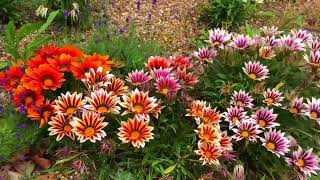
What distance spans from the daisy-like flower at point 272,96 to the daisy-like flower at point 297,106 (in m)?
0.08

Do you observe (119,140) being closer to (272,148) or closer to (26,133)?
(26,133)

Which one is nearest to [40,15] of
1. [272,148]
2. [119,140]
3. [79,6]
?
[79,6]

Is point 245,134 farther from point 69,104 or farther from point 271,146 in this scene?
point 69,104

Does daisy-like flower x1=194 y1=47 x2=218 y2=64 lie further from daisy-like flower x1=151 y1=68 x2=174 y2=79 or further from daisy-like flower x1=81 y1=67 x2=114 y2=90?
daisy-like flower x1=81 y1=67 x2=114 y2=90

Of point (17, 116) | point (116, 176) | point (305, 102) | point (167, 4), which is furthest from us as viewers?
point (167, 4)

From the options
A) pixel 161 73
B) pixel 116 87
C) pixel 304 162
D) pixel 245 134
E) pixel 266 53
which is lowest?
pixel 304 162

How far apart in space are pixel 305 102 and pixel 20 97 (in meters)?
1.77

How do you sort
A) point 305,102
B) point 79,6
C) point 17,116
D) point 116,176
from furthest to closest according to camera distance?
point 79,6
point 305,102
point 17,116
point 116,176

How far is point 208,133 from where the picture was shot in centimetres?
256

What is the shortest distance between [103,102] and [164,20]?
2014 mm

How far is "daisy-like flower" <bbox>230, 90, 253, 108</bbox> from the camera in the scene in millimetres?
2714

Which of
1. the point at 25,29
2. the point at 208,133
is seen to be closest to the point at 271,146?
the point at 208,133

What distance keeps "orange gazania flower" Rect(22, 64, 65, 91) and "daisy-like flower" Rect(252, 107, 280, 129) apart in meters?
1.16

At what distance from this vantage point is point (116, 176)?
2514 millimetres
